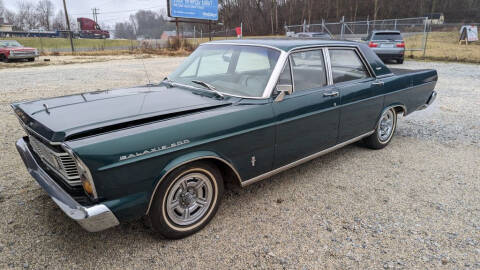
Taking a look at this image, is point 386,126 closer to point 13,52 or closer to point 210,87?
point 210,87

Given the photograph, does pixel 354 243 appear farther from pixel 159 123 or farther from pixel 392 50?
pixel 392 50

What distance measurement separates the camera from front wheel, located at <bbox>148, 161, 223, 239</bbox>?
2.51 meters

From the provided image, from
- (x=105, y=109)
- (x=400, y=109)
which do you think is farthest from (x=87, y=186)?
(x=400, y=109)

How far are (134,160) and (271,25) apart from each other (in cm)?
5636

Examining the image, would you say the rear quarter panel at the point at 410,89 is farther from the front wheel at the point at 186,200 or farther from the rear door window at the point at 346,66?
the front wheel at the point at 186,200

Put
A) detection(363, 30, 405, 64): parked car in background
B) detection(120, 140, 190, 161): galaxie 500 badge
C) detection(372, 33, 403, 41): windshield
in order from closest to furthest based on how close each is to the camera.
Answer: detection(120, 140, 190, 161): galaxie 500 badge < detection(363, 30, 405, 64): parked car in background < detection(372, 33, 403, 41): windshield

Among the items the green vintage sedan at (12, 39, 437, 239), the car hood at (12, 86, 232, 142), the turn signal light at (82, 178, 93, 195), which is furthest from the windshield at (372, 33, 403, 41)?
the turn signal light at (82, 178, 93, 195)

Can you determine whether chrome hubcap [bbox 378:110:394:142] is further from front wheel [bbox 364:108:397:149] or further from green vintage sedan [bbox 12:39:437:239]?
green vintage sedan [bbox 12:39:437:239]

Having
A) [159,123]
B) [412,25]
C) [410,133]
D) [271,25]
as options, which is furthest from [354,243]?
[271,25]

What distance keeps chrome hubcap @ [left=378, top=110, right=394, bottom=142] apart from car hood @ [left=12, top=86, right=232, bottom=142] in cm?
281

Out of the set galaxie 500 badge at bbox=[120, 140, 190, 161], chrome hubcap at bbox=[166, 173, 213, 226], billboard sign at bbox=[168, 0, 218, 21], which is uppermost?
billboard sign at bbox=[168, 0, 218, 21]

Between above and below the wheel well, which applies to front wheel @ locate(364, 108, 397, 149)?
below

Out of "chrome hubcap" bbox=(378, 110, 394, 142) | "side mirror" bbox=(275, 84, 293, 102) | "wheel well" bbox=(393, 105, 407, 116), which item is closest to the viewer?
"side mirror" bbox=(275, 84, 293, 102)

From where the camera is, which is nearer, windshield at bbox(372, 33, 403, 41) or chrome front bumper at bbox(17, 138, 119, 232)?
chrome front bumper at bbox(17, 138, 119, 232)
